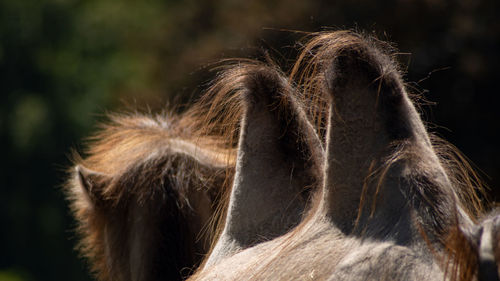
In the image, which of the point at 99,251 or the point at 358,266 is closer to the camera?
the point at 358,266

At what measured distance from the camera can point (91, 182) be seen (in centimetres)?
302

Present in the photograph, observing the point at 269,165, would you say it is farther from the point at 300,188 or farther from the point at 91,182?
the point at 91,182

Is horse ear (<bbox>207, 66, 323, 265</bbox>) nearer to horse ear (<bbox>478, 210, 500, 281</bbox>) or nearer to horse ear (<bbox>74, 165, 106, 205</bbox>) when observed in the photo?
horse ear (<bbox>478, 210, 500, 281</bbox>)

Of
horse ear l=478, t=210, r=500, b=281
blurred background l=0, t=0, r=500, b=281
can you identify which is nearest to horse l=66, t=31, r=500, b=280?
horse ear l=478, t=210, r=500, b=281

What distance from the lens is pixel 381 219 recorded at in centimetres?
166

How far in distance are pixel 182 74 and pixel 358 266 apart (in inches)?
436

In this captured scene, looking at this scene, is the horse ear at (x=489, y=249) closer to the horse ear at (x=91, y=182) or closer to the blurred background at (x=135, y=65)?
the horse ear at (x=91, y=182)

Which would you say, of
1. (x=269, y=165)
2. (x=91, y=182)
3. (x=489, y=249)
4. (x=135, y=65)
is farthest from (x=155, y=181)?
(x=135, y=65)

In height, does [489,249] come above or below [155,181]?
below

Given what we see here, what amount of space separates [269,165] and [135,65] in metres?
23.1

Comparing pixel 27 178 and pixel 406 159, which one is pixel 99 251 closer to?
pixel 406 159

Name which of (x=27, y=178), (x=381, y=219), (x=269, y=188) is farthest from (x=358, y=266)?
(x=27, y=178)

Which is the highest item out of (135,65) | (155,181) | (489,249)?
(135,65)

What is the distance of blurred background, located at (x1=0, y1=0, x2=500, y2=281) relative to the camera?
10.4m
